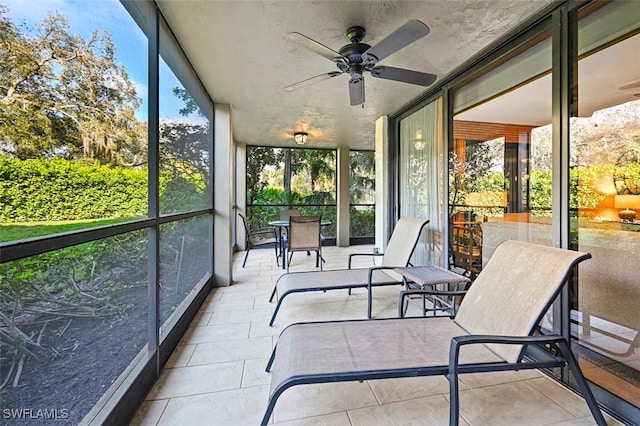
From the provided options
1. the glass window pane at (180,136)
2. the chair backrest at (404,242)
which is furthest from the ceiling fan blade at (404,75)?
the glass window pane at (180,136)

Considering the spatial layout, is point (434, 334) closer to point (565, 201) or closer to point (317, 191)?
point (565, 201)

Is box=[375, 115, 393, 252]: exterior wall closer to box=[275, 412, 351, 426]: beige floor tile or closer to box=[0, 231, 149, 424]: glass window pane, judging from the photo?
box=[275, 412, 351, 426]: beige floor tile

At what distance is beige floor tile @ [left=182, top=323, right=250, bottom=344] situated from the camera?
2.53 metres

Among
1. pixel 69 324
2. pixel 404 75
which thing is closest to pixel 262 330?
pixel 69 324

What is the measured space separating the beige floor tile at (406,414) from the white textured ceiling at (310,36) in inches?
98.7

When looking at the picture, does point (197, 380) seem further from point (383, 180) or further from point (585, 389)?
point (383, 180)

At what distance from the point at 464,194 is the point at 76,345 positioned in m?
3.25

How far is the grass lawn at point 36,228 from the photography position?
961 mm

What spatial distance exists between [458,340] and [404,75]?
2112 millimetres

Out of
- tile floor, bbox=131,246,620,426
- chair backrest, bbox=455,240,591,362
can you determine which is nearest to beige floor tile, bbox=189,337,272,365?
tile floor, bbox=131,246,620,426

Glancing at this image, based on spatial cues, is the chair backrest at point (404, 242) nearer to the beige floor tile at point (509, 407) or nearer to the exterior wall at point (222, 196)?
the beige floor tile at point (509, 407)

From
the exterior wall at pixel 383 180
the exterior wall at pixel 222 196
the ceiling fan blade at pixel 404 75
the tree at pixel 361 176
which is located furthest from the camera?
the tree at pixel 361 176

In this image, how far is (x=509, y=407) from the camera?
1668mm

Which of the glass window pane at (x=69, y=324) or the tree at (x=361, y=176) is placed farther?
the tree at (x=361, y=176)
